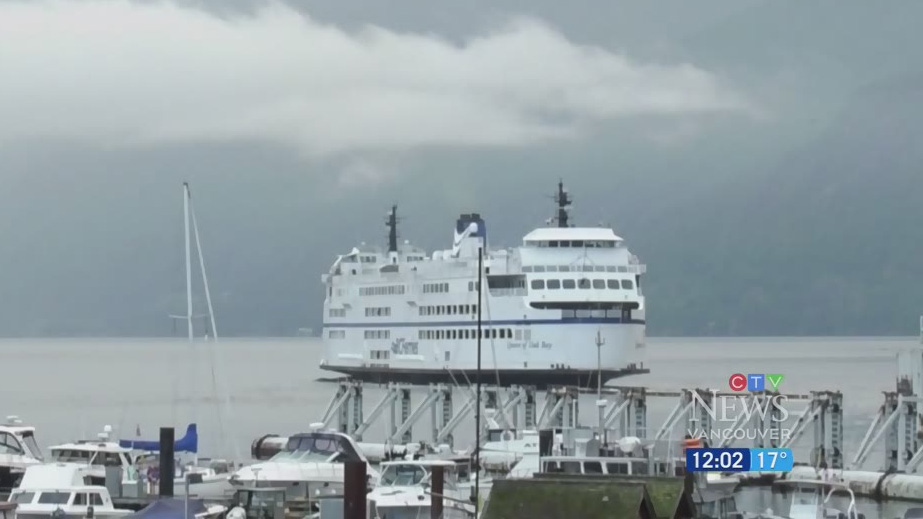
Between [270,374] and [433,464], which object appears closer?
[433,464]

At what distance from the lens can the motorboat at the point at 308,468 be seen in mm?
34438

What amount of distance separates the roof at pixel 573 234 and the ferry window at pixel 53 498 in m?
51.4

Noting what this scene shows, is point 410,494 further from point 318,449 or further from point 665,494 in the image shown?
point 665,494

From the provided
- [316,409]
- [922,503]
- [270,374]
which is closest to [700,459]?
[922,503]

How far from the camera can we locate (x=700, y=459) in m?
22.7

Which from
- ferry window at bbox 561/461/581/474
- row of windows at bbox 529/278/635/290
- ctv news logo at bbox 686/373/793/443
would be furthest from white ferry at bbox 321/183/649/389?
ferry window at bbox 561/461/581/474

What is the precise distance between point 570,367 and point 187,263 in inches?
1079

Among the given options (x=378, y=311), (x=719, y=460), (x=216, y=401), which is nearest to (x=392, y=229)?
(x=378, y=311)

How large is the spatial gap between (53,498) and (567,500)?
607 inches

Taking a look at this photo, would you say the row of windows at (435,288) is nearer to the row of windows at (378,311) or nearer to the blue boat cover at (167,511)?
the row of windows at (378,311)

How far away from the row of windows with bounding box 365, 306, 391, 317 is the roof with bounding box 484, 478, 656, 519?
2929 inches

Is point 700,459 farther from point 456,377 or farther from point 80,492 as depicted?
point 456,377

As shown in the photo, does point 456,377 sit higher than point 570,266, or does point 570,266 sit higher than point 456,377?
point 570,266

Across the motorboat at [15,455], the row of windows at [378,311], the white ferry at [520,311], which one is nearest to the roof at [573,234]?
the white ferry at [520,311]
